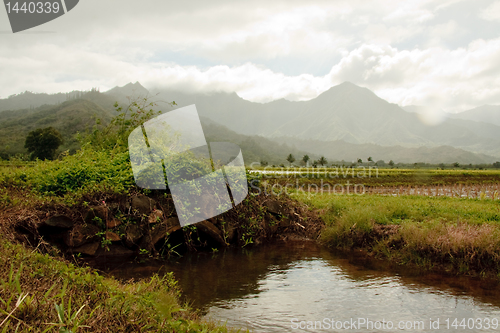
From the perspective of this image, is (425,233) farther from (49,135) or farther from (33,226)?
(49,135)

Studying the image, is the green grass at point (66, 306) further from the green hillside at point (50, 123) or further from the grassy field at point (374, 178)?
the green hillside at point (50, 123)

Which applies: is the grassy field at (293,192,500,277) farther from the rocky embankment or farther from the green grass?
the green grass

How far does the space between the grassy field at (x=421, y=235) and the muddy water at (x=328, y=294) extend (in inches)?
26.4

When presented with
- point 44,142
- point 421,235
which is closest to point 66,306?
Result: point 421,235

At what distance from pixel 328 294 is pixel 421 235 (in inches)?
164

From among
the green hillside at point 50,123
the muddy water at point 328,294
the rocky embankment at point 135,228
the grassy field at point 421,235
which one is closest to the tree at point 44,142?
the green hillside at point 50,123

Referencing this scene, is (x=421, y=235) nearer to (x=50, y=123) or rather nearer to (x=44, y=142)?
(x=44, y=142)

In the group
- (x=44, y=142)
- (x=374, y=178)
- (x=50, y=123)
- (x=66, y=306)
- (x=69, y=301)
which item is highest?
(x=50, y=123)

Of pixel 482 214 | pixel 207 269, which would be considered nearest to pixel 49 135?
pixel 207 269

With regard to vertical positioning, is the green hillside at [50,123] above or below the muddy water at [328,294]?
above

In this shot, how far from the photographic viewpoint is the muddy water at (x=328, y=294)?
5762 millimetres

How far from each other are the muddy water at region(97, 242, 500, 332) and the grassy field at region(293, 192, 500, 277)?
670mm

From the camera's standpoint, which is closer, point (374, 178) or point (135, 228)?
point (135, 228)

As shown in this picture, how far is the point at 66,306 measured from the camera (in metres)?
3.35
